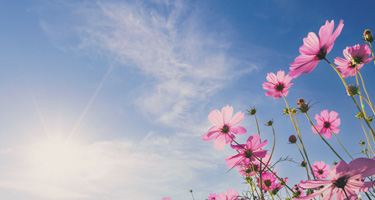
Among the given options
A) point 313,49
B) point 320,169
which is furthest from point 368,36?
point 320,169

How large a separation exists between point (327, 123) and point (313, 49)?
4.01 ft

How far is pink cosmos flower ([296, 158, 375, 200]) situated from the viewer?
519 millimetres

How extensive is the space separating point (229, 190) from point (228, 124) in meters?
0.40

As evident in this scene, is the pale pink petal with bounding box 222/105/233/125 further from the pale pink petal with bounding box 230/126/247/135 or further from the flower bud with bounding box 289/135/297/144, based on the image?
the flower bud with bounding box 289/135/297/144

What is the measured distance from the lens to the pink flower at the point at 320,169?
2201 mm

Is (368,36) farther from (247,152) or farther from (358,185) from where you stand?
(358,185)

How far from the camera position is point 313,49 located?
3.05 ft

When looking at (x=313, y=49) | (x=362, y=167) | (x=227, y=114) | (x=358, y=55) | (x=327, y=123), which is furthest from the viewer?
(x=327, y=123)

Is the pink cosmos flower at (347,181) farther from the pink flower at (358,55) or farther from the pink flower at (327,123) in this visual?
the pink flower at (327,123)

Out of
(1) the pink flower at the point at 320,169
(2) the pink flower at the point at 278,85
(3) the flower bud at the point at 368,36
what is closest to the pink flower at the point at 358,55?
(3) the flower bud at the point at 368,36

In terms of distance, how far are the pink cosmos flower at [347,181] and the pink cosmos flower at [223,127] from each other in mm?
703

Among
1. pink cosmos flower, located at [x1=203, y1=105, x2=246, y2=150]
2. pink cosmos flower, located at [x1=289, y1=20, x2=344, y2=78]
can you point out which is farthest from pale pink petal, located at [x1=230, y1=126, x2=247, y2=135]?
pink cosmos flower, located at [x1=289, y1=20, x2=344, y2=78]

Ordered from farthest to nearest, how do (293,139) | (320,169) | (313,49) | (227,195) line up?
(320,169)
(293,139)
(227,195)
(313,49)

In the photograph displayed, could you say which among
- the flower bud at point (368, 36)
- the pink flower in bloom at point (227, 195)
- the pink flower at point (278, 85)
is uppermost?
the pink flower at point (278, 85)
